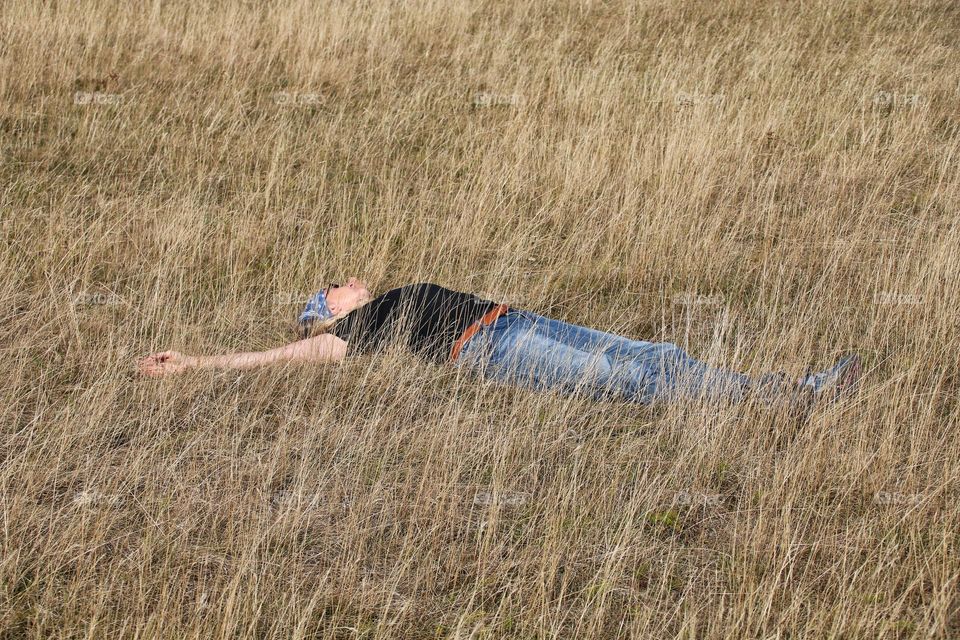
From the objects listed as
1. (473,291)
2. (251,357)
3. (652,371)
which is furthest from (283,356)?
(652,371)

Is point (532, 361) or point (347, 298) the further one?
point (347, 298)

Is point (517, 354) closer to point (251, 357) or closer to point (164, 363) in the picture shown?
point (251, 357)

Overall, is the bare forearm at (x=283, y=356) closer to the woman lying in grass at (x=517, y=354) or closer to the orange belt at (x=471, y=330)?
the woman lying in grass at (x=517, y=354)

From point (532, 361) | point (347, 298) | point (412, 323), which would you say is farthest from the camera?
point (347, 298)

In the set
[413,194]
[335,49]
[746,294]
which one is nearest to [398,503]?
[746,294]

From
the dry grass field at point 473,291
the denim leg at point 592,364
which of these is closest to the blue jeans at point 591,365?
the denim leg at point 592,364

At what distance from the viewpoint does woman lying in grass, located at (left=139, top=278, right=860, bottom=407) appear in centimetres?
395

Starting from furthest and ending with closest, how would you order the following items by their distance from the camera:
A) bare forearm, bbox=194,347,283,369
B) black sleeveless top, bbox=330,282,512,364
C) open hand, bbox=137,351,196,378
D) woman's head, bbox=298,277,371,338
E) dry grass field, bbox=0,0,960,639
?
woman's head, bbox=298,277,371,338, black sleeveless top, bbox=330,282,512,364, bare forearm, bbox=194,347,283,369, open hand, bbox=137,351,196,378, dry grass field, bbox=0,0,960,639

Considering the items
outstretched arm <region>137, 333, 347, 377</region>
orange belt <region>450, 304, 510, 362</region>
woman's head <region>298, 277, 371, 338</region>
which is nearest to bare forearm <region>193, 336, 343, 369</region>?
outstretched arm <region>137, 333, 347, 377</region>

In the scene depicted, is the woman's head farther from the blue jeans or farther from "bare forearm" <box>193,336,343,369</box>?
the blue jeans

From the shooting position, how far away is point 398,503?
130 inches

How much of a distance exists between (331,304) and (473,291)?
87 centimetres

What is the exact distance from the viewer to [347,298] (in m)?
4.75

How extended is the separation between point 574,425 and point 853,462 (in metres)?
1.05
